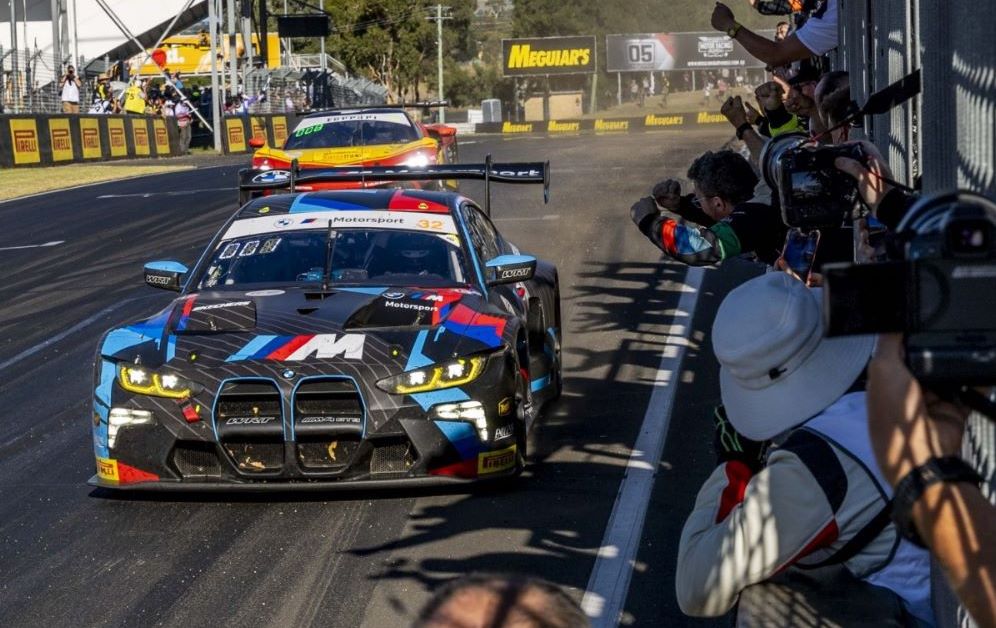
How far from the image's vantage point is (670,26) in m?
Result: 92.8

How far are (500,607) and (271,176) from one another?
830cm

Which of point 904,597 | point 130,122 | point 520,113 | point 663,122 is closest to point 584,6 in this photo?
point 520,113

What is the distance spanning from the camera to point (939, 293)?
1.94m

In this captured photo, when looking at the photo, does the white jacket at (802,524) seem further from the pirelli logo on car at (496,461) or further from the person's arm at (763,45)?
the person's arm at (763,45)

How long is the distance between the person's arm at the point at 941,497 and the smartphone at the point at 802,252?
352 cm

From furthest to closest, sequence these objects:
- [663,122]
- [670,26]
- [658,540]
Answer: [670,26] → [663,122] → [658,540]

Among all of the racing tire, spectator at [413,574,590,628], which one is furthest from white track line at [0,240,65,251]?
spectator at [413,574,590,628]

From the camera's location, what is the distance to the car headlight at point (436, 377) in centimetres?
678

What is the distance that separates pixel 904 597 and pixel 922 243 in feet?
4.08

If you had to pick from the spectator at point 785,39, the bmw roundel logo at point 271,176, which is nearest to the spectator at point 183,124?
the bmw roundel logo at point 271,176

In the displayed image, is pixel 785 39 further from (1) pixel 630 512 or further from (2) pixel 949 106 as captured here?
(2) pixel 949 106

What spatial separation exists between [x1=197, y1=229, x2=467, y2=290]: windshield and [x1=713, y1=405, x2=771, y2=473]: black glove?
4.74 m

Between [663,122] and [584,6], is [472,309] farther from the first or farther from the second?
[584,6]

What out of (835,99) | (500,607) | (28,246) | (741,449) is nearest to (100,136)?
(28,246)
